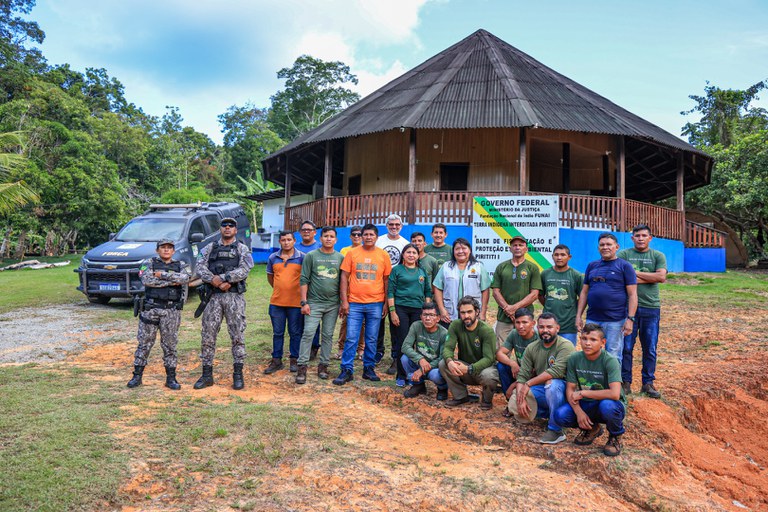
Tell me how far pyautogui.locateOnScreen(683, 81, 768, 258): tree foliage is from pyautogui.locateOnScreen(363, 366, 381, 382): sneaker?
19718mm

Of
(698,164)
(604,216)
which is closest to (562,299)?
(604,216)

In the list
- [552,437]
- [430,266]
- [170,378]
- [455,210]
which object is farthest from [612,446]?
[455,210]

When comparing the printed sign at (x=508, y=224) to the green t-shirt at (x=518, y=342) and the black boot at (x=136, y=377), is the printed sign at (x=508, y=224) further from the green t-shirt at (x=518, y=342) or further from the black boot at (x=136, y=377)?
the black boot at (x=136, y=377)

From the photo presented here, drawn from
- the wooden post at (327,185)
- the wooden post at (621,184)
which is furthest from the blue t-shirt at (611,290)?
the wooden post at (327,185)

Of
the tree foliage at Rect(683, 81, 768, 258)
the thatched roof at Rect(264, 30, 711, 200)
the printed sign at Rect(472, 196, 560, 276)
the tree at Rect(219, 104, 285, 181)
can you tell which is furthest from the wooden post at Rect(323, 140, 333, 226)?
the tree at Rect(219, 104, 285, 181)

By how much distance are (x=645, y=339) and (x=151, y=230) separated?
9599mm

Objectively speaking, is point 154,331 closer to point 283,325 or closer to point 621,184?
point 283,325

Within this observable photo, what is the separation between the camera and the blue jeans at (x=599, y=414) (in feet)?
12.9

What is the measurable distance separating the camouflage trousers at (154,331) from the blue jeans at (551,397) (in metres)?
3.59

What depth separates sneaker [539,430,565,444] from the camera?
13.6 feet

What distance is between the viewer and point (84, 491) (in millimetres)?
2998

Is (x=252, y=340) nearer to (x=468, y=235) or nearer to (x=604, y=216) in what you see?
(x=468, y=235)

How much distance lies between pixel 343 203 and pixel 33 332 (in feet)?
29.0

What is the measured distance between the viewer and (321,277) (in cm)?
581
